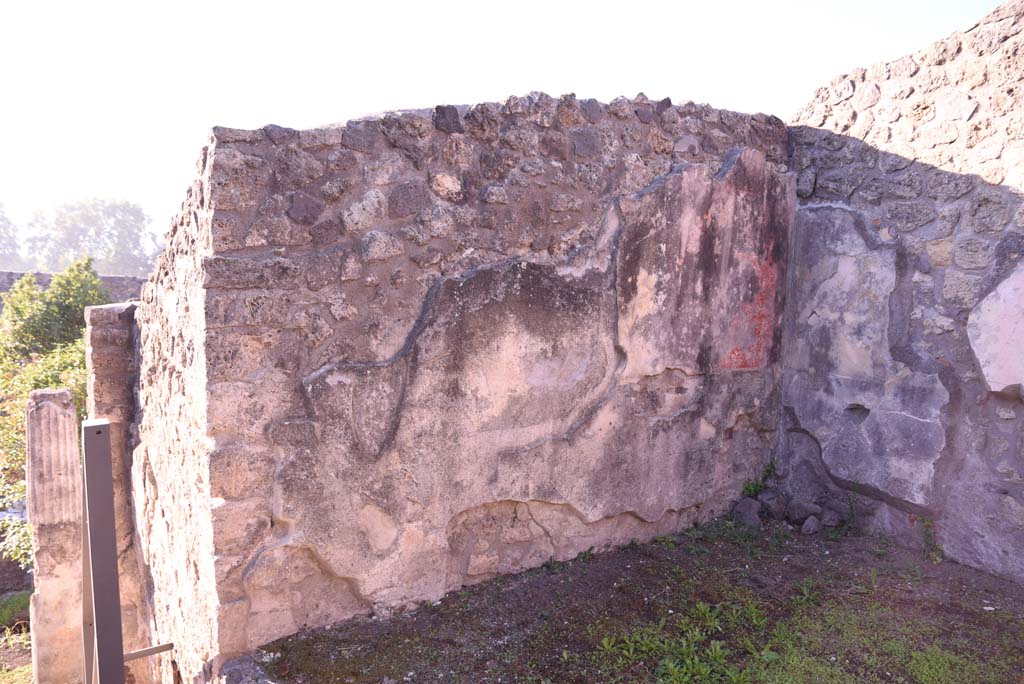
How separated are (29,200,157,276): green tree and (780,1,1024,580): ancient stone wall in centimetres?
3672

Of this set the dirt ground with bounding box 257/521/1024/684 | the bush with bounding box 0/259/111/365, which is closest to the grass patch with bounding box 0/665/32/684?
the bush with bounding box 0/259/111/365

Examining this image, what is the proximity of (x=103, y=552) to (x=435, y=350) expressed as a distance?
1.19 metres

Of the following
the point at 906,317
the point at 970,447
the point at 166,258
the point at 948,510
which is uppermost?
the point at 166,258

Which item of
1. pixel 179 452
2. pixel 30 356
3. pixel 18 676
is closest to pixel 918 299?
pixel 179 452

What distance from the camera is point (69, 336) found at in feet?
24.4

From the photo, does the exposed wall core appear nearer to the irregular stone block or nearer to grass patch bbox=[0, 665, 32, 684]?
the irregular stone block

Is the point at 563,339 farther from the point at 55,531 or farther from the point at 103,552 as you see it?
the point at 55,531

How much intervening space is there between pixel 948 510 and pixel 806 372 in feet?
2.79

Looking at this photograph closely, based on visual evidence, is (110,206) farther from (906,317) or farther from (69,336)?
(906,317)

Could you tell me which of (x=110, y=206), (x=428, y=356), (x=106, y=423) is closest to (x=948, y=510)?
(x=428, y=356)

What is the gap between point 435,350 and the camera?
244 centimetres

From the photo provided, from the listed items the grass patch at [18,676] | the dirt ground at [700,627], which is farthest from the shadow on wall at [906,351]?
the grass patch at [18,676]

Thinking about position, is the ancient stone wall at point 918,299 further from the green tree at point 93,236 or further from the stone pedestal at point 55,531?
the green tree at point 93,236

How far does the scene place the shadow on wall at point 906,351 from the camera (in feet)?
9.29
